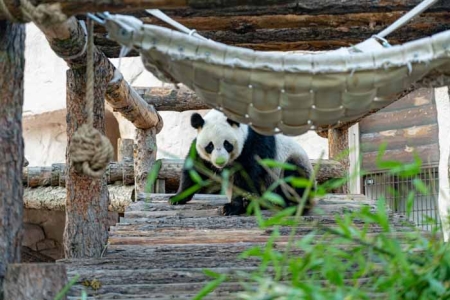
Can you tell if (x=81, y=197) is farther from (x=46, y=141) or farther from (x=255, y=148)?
(x=46, y=141)

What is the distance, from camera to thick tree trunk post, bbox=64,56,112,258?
3.42 metres

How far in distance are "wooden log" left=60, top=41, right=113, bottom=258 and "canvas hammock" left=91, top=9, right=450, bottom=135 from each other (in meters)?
1.20

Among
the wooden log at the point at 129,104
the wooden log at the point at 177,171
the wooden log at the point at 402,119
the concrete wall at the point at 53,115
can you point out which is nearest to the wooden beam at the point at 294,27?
the wooden log at the point at 129,104

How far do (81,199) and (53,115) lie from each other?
7061mm

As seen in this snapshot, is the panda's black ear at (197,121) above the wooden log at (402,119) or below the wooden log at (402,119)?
below

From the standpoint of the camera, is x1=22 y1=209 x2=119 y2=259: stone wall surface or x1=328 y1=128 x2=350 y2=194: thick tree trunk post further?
x1=22 y1=209 x2=119 y2=259: stone wall surface

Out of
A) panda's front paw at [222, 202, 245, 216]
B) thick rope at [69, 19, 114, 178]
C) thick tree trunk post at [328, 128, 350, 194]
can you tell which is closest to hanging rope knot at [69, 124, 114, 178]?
thick rope at [69, 19, 114, 178]

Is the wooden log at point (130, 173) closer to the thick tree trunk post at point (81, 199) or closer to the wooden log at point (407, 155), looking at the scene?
the thick tree trunk post at point (81, 199)

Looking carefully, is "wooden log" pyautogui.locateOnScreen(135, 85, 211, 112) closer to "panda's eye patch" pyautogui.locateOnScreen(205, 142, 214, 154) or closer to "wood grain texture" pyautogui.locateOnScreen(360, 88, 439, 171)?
"panda's eye patch" pyautogui.locateOnScreen(205, 142, 214, 154)

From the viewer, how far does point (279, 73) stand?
219cm

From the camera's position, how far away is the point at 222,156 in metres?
4.30

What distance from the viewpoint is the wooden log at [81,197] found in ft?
11.2

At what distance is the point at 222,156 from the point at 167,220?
55 centimetres

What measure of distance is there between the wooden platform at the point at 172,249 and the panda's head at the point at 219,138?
308 mm
